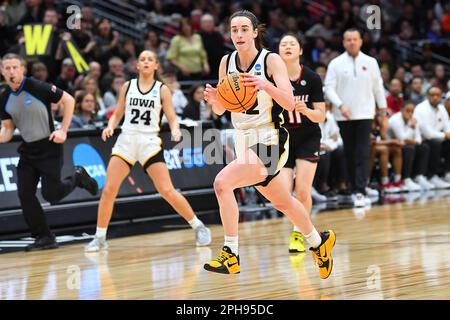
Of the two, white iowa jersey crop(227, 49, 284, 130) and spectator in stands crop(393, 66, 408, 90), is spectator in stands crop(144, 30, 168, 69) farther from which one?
white iowa jersey crop(227, 49, 284, 130)

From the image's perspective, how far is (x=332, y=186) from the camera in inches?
612

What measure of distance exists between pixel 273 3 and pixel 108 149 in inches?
442

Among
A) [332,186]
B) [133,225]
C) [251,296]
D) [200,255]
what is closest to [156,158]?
[200,255]

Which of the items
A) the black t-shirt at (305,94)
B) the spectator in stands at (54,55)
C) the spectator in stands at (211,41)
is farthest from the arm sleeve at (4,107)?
the spectator in stands at (211,41)

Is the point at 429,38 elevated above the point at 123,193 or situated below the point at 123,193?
above

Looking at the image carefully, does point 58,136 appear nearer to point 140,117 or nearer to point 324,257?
point 140,117

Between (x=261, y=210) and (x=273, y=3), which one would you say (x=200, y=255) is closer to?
(x=261, y=210)

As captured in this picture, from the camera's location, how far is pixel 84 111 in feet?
43.9

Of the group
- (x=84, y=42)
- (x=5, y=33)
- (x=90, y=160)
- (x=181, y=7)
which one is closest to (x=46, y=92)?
(x=90, y=160)

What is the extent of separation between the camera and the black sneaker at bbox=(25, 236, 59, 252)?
33.7ft

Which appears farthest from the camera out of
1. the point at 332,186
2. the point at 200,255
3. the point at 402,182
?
the point at 402,182

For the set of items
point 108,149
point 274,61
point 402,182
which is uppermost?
point 274,61

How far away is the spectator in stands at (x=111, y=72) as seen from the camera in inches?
608

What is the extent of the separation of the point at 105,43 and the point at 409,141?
538 centimetres
